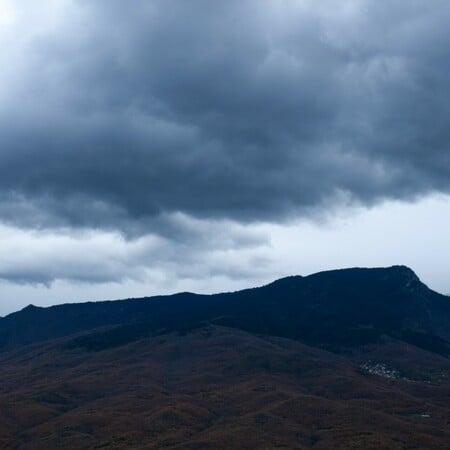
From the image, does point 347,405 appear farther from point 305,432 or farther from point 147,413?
point 147,413

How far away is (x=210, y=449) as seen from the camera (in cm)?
15388

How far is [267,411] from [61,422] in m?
60.1

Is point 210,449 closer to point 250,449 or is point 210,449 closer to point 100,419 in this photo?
point 250,449

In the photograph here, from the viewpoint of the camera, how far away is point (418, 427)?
573ft

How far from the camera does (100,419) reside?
634ft

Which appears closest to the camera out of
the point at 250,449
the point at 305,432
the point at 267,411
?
the point at 250,449

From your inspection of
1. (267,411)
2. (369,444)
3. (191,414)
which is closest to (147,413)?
(191,414)

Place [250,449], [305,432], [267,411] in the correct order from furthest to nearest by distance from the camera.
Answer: [267,411] → [305,432] → [250,449]

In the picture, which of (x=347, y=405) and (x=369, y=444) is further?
(x=347, y=405)

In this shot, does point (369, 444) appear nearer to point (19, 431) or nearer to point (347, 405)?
point (347, 405)

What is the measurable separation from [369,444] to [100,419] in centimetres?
7992

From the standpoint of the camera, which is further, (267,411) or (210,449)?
(267,411)

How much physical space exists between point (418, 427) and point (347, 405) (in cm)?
2886

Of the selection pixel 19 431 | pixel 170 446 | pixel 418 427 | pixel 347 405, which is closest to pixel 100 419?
pixel 19 431
